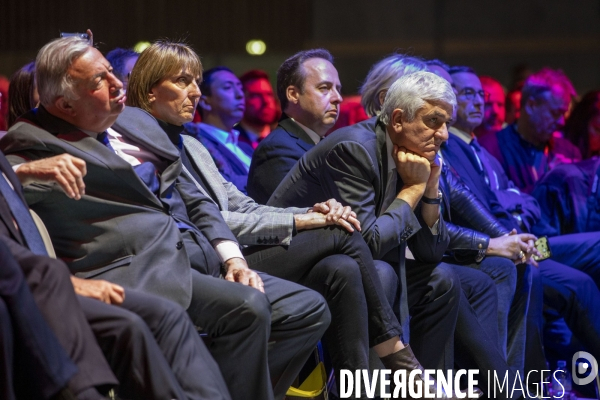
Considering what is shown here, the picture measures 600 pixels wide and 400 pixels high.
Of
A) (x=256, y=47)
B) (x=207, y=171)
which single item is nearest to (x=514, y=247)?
(x=207, y=171)

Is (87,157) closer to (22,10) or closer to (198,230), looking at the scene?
(198,230)

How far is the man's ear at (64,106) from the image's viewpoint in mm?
2383

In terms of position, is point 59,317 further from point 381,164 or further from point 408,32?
point 408,32

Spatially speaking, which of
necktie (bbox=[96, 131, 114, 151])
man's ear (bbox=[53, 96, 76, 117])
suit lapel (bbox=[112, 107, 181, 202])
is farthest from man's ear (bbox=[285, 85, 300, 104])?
man's ear (bbox=[53, 96, 76, 117])

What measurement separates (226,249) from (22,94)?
103 centimetres

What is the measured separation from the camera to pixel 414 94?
10.0 feet

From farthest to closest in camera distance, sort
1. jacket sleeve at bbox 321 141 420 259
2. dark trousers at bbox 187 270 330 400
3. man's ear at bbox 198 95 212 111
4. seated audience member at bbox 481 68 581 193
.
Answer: seated audience member at bbox 481 68 581 193 < man's ear at bbox 198 95 212 111 < jacket sleeve at bbox 321 141 420 259 < dark trousers at bbox 187 270 330 400

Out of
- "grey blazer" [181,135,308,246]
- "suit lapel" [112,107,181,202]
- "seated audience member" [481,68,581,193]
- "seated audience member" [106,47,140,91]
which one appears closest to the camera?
"suit lapel" [112,107,181,202]

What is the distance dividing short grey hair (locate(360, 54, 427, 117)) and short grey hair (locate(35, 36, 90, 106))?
144 cm

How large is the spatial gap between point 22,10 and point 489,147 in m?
4.40

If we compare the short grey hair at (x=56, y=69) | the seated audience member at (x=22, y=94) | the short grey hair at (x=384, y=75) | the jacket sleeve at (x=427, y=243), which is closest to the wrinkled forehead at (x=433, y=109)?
the jacket sleeve at (x=427, y=243)

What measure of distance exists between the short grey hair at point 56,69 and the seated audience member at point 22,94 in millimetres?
770

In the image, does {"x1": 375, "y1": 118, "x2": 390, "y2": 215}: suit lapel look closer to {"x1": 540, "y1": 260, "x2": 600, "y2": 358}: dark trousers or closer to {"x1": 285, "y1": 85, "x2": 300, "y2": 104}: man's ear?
{"x1": 285, "y1": 85, "x2": 300, "y2": 104}: man's ear

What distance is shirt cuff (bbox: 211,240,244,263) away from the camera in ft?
8.86
